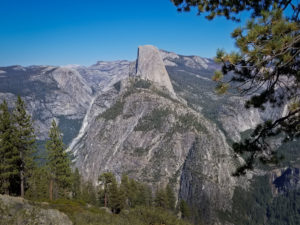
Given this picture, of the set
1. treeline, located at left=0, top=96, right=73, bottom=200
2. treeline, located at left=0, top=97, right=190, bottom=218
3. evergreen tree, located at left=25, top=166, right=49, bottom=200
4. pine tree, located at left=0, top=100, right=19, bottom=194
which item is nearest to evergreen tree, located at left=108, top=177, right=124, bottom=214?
treeline, located at left=0, top=97, right=190, bottom=218

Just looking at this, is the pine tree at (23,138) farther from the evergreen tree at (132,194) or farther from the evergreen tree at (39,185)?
the evergreen tree at (132,194)

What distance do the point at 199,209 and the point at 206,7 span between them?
171m

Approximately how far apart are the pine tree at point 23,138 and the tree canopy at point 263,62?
3311cm

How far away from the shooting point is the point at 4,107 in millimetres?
35656

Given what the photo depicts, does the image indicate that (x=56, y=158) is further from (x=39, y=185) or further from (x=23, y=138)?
(x=39, y=185)

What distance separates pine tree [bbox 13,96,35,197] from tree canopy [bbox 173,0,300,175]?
3311 cm

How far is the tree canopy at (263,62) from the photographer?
750 centimetres

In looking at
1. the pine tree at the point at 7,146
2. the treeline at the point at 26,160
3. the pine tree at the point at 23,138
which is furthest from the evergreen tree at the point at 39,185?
the pine tree at the point at 7,146

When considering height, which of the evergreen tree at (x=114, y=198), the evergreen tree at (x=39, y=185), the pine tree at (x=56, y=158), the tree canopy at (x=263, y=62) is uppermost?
the tree canopy at (x=263, y=62)

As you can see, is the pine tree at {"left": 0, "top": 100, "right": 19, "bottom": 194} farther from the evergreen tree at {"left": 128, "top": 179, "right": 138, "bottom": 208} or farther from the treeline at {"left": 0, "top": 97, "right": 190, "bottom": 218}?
the evergreen tree at {"left": 128, "top": 179, "right": 138, "bottom": 208}

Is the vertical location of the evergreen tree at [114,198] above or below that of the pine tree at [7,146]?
below

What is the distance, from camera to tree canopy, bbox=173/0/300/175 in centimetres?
750

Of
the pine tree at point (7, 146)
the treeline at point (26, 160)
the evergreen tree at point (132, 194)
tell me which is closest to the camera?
the pine tree at point (7, 146)

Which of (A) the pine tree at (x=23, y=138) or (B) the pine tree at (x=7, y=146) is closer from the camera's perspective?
(B) the pine tree at (x=7, y=146)
